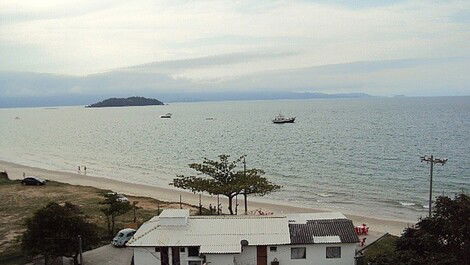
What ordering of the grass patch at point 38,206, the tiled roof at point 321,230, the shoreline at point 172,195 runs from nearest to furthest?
the tiled roof at point 321,230 → the grass patch at point 38,206 → the shoreline at point 172,195

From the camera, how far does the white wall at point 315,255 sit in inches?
1006

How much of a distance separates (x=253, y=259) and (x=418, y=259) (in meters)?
8.45

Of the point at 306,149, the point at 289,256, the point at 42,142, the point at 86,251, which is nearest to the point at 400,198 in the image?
the point at 289,256

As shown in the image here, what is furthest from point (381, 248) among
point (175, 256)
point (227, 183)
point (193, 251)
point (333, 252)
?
point (175, 256)

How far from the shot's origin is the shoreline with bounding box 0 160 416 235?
42.1 m

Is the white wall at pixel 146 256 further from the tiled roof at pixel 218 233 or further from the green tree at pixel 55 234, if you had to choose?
the green tree at pixel 55 234

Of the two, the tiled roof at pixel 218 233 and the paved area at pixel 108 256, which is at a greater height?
the tiled roof at pixel 218 233

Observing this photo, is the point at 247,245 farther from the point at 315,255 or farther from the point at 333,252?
the point at 333,252

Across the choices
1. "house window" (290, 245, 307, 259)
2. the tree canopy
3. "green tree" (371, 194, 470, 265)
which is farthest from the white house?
the tree canopy

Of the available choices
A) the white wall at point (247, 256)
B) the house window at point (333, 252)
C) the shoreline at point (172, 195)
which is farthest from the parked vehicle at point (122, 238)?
the shoreline at point (172, 195)

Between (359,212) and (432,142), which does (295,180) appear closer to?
(359,212)

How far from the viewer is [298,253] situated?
2569cm

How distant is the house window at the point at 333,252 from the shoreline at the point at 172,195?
10.4 meters

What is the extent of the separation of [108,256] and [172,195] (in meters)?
28.9
